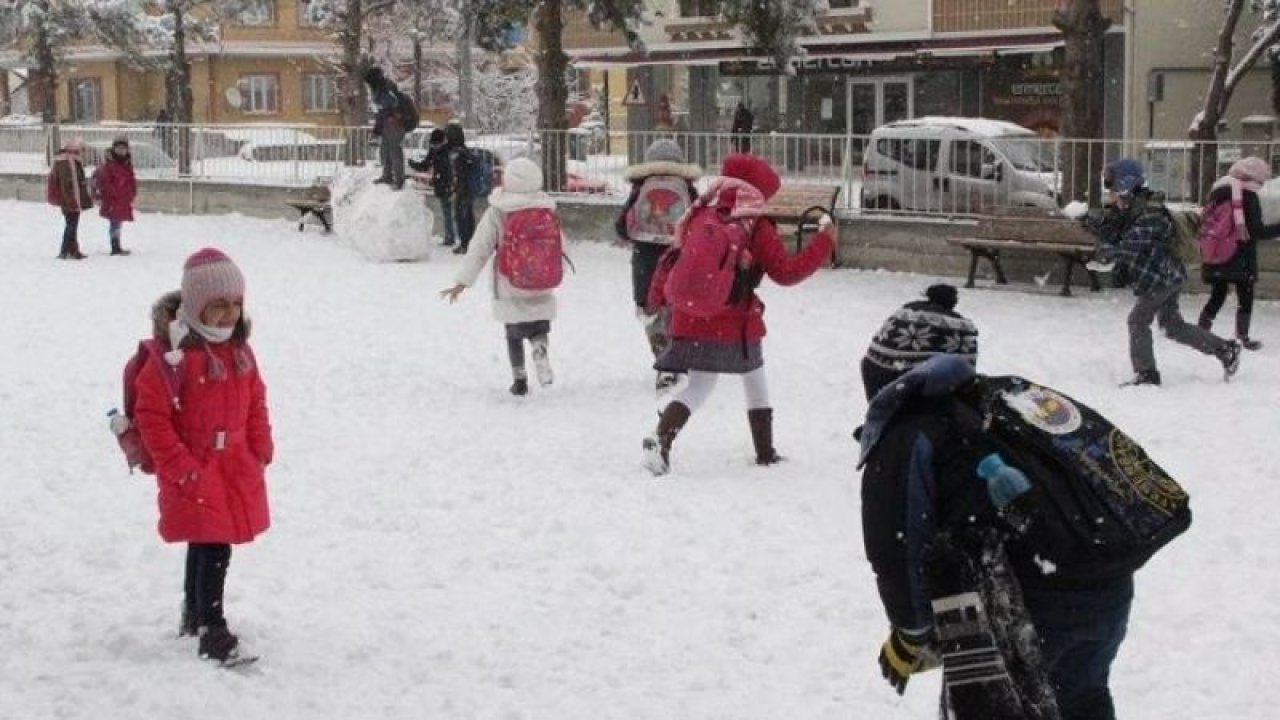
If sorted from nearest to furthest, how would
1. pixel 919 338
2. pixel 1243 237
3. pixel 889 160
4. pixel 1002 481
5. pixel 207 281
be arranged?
pixel 1002 481 < pixel 919 338 < pixel 207 281 < pixel 1243 237 < pixel 889 160

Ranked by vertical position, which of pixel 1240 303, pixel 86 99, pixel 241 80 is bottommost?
pixel 1240 303

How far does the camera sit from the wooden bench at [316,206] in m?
22.4

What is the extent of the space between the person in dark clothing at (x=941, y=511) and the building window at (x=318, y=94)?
57.5 m

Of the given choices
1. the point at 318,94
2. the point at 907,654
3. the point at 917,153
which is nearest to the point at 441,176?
the point at 917,153

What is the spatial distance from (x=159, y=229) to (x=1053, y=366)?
15537 mm

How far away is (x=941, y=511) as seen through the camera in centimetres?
337

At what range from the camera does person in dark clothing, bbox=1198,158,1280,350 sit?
11461 mm

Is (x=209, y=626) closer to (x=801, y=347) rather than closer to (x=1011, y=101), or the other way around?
(x=801, y=347)

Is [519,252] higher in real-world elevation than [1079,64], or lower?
lower

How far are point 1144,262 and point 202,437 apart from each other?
7040 mm

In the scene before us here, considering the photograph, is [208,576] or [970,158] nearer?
[208,576]

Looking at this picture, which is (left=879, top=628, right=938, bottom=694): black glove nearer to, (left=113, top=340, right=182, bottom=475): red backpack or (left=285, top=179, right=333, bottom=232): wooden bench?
(left=113, top=340, right=182, bottom=475): red backpack

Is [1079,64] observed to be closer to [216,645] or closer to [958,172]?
[958,172]

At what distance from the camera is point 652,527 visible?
7.46 meters
